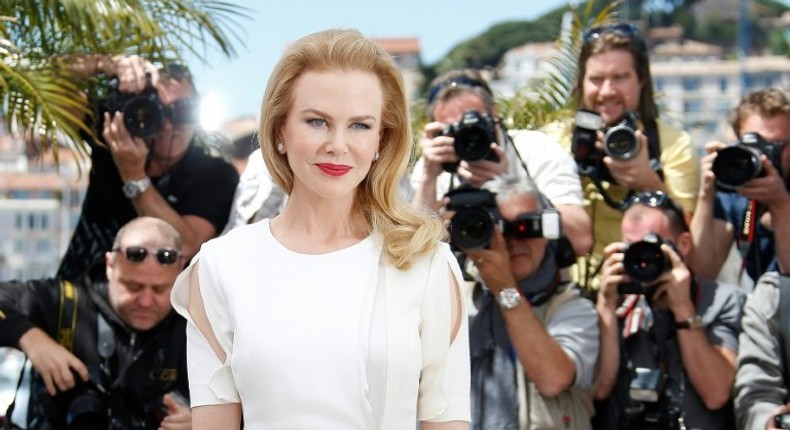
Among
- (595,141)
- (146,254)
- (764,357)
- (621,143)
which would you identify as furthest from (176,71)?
(764,357)

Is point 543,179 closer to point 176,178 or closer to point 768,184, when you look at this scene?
point 768,184

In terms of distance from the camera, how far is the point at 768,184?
519 cm

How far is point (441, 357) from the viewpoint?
9.46 ft

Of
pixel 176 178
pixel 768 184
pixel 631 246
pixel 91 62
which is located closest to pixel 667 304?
pixel 631 246

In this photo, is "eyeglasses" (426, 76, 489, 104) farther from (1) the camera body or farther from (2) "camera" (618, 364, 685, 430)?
(2) "camera" (618, 364, 685, 430)

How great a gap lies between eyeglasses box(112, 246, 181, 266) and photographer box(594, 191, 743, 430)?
1619mm

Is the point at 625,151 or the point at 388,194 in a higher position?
the point at 388,194

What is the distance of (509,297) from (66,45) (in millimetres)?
2097

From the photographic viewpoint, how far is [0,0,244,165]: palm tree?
5.30 metres

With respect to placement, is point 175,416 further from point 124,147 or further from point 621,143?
point 621,143

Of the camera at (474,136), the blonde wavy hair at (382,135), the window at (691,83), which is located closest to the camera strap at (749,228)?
the camera at (474,136)

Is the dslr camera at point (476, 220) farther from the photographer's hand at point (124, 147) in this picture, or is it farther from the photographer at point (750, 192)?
the photographer's hand at point (124, 147)

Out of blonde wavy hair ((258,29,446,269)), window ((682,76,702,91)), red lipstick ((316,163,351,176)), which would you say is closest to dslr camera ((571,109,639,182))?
blonde wavy hair ((258,29,446,269))

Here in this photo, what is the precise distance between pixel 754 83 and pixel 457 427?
101986 mm
